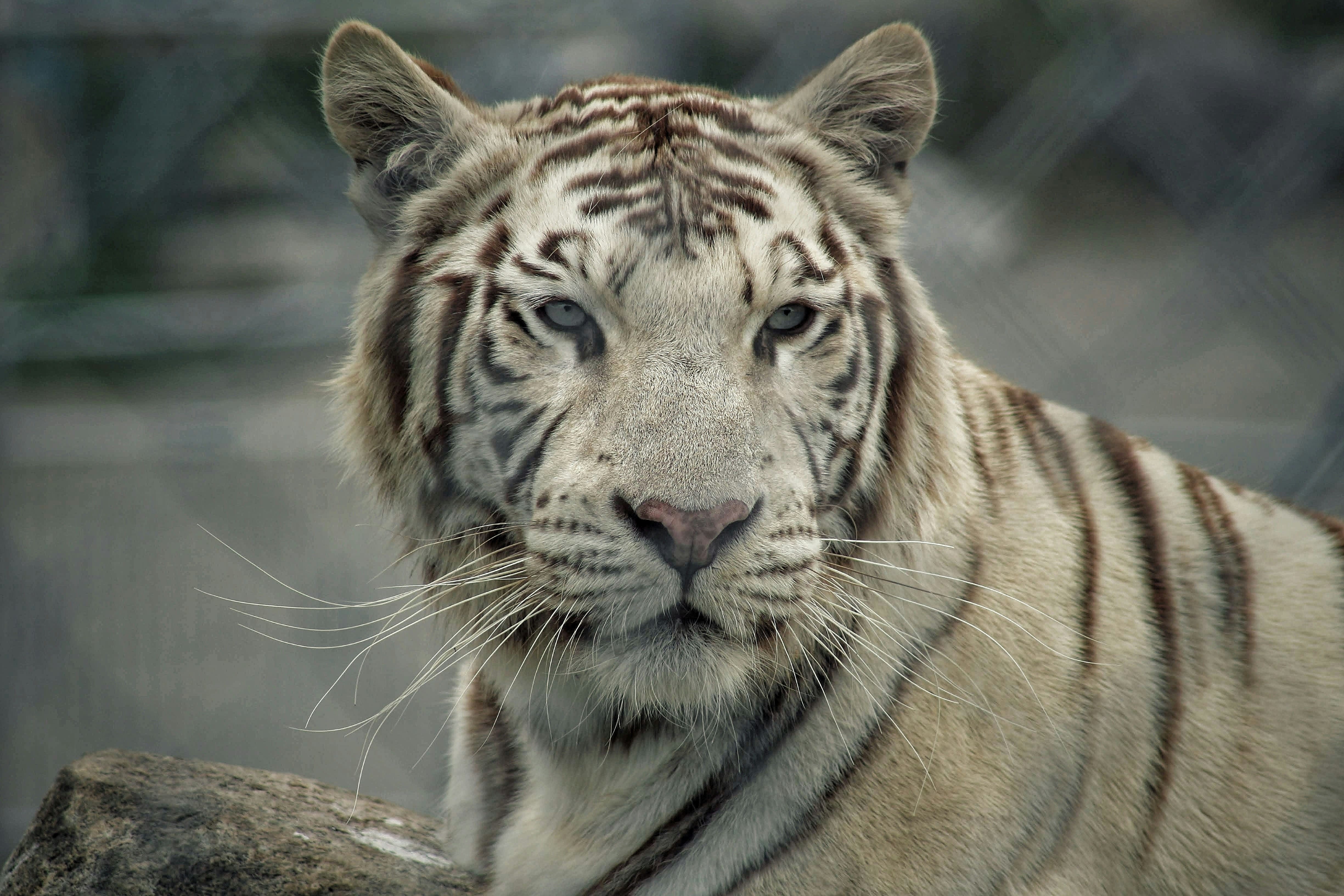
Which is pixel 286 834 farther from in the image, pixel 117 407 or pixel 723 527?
pixel 117 407

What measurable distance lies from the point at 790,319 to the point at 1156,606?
1.57 ft

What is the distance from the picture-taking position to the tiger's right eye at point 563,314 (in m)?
0.99

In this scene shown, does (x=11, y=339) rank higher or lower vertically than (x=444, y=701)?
higher

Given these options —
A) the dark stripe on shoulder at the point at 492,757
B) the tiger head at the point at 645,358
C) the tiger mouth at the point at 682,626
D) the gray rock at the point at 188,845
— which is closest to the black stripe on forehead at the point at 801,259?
the tiger head at the point at 645,358

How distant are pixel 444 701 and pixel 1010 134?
1010mm

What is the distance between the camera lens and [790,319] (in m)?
1.00

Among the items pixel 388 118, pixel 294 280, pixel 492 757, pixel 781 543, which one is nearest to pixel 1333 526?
pixel 781 543

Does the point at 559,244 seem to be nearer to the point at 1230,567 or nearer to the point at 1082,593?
the point at 1082,593

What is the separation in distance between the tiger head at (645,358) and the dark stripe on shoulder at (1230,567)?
12.3 inches

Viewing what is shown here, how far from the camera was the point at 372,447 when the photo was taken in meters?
1.17

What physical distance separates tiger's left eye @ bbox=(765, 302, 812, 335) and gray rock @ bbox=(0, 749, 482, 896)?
69 centimetres

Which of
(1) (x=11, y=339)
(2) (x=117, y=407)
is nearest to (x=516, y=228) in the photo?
(1) (x=11, y=339)

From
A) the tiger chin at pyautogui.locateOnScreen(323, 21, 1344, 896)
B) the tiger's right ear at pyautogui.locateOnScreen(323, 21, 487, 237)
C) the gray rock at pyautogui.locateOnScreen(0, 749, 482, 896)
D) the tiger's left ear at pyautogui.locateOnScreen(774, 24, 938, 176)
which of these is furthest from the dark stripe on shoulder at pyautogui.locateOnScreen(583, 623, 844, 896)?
the tiger's right ear at pyautogui.locateOnScreen(323, 21, 487, 237)

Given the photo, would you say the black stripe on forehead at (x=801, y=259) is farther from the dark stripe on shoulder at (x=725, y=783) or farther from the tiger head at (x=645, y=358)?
the dark stripe on shoulder at (x=725, y=783)
